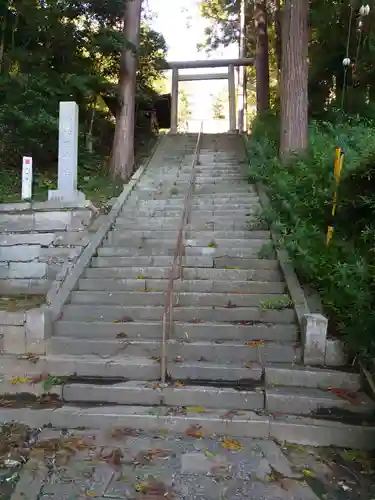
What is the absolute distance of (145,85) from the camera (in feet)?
49.2

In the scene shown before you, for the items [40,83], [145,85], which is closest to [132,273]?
[40,83]

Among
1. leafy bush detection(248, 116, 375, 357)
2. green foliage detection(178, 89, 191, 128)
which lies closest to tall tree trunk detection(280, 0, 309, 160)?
leafy bush detection(248, 116, 375, 357)

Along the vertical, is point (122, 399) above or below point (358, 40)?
below

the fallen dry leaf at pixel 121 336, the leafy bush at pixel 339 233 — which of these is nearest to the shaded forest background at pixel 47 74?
the leafy bush at pixel 339 233

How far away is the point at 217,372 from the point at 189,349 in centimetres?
43

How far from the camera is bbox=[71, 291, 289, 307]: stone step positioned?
542 cm

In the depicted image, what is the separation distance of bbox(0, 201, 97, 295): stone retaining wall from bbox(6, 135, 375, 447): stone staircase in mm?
684

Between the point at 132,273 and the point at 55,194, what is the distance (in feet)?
8.71

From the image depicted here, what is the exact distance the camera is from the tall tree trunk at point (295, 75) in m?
9.31

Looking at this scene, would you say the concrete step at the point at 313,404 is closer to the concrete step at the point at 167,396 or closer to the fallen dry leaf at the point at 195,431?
the concrete step at the point at 167,396

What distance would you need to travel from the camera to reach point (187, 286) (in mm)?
5781

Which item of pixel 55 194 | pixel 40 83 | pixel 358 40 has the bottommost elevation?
pixel 55 194

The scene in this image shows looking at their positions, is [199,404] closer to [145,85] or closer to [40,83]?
[40,83]

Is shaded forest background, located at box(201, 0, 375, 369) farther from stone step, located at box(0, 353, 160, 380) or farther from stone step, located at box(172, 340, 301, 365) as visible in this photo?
stone step, located at box(0, 353, 160, 380)
